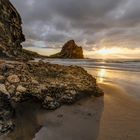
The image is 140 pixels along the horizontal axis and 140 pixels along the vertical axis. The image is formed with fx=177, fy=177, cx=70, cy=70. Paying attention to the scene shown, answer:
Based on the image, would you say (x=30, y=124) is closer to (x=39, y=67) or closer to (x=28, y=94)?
(x=28, y=94)

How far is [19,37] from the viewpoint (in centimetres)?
1257

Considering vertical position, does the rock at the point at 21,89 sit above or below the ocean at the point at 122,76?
above

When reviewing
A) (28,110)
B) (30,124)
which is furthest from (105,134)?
(28,110)

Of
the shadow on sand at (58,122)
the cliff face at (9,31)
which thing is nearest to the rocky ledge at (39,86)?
the shadow on sand at (58,122)

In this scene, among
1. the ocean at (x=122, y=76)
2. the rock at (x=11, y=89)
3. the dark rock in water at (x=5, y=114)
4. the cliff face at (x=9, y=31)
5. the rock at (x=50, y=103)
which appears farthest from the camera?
the cliff face at (x=9, y=31)

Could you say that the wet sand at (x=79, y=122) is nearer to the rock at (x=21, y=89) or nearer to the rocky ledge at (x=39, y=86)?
the rocky ledge at (x=39, y=86)

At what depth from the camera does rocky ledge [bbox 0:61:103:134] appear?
12.9 ft

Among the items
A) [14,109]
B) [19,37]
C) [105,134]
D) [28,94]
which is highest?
[19,37]

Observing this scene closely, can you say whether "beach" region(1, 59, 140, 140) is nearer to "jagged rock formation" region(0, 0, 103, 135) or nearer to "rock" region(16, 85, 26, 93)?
"jagged rock formation" region(0, 0, 103, 135)

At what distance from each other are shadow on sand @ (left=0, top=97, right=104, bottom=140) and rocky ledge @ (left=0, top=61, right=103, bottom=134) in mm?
220

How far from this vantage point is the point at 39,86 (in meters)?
4.79

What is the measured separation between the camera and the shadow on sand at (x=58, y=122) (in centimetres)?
362

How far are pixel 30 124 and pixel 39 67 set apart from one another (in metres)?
2.19

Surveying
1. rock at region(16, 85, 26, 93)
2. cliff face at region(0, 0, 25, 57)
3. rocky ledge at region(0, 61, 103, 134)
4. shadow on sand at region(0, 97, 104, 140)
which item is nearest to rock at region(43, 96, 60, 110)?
rocky ledge at region(0, 61, 103, 134)
